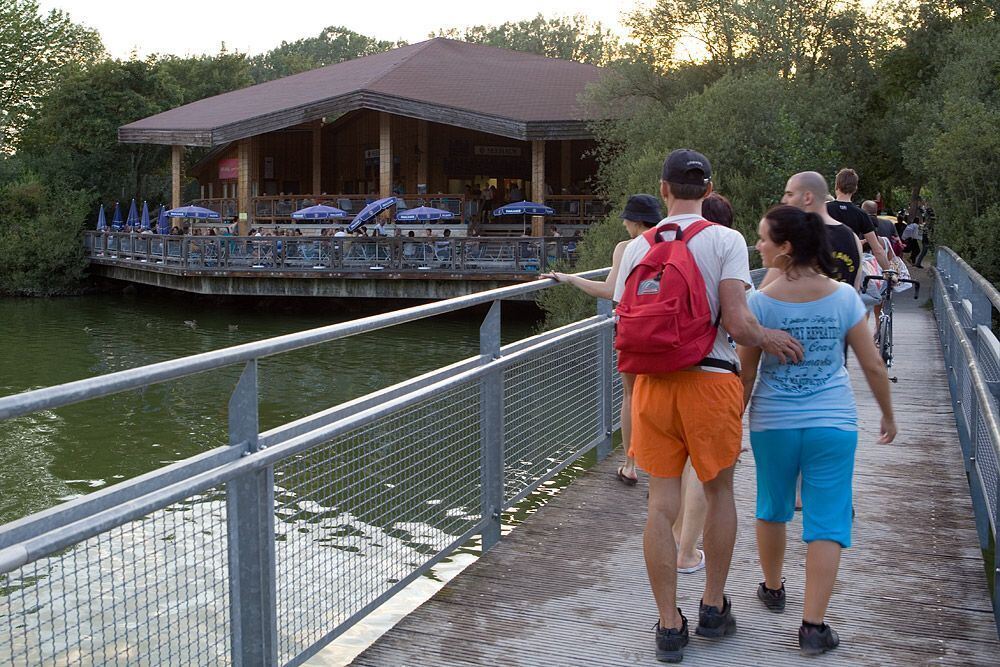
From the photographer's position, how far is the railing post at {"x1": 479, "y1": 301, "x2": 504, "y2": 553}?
5.66m

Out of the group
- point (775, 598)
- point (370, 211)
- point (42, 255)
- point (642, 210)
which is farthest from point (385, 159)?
point (775, 598)

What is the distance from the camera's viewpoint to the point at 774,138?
1137 inches

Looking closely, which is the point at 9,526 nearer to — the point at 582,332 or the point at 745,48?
the point at 582,332

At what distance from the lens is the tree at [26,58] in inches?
2275

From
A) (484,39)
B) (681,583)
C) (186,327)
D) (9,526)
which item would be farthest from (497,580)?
(484,39)

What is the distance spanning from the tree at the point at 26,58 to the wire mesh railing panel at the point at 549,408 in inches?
2167

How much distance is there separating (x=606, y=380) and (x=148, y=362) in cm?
1801

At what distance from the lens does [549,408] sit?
6.86 meters

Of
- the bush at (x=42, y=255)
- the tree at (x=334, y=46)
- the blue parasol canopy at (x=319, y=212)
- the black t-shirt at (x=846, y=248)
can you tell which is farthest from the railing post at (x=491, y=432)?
the tree at (x=334, y=46)

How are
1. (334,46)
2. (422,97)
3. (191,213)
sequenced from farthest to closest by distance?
1. (334,46)
2. (191,213)
3. (422,97)

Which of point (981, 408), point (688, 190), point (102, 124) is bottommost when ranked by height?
point (981, 408)

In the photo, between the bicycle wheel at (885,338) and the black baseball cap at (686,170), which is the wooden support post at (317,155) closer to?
the bicycle wheel at (885,338)

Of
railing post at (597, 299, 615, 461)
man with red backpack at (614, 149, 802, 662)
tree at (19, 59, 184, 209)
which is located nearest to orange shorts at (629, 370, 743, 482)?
man with red backpack at (614, 149, 802, 662)

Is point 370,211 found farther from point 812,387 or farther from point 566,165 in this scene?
point 812,387
